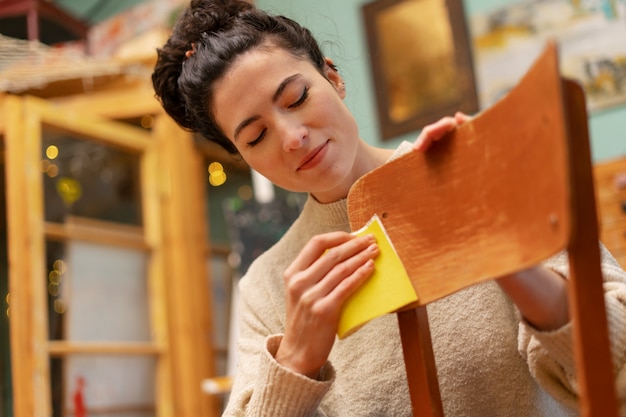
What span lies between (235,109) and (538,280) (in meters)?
0.47

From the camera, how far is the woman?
0.80m

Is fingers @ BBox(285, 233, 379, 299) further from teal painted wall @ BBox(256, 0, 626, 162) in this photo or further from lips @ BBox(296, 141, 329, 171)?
teal painted wall @ BBox(256, 0, 626, 162)

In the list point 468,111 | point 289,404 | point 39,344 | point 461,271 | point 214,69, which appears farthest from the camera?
point 468,111

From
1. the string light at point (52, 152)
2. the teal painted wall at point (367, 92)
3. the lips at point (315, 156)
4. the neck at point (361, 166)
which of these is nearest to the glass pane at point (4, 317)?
the string light at point (52, 152)

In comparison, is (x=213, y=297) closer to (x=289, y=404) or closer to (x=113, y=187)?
(x=113, y=187)

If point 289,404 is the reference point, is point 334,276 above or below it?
above

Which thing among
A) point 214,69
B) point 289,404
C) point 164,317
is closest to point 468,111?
point 164,317

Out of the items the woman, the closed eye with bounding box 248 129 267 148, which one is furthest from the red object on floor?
the closed eye with bounding box 248 129 267 148

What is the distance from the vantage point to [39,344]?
2.10m

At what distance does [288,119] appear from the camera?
95cm

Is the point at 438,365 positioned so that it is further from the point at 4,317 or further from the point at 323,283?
the point at 4,317

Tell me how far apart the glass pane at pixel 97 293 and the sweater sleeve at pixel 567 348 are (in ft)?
5.70

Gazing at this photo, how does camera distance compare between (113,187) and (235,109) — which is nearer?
(235,109)

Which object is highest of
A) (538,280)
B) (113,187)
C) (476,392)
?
(113,187)
